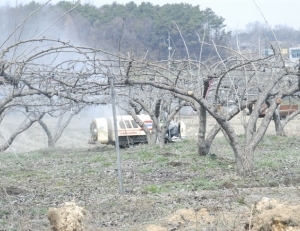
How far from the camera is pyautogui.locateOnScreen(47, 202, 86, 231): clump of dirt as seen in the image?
707 cm

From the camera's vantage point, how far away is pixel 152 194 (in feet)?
40.0

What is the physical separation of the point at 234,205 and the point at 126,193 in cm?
300

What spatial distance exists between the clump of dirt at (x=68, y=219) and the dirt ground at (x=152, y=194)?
0.01 m

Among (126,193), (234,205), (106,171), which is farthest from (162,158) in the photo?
(234,205)

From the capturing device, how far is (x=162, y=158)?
18234mm

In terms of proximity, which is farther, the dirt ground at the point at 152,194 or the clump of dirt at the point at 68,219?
the dirt ground at the point at 152,194

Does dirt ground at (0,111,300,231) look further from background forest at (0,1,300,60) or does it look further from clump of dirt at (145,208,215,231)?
background forest at (0,1,300,60)

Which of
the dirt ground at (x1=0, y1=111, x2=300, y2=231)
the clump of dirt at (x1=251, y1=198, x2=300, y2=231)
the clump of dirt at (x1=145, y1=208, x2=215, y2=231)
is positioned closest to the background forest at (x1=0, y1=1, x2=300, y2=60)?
the dirt ground at (x1=0, y1=111, x2=300, y2=231)

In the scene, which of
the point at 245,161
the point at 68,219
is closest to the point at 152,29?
the point at 245,161

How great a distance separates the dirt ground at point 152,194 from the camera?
7324mm

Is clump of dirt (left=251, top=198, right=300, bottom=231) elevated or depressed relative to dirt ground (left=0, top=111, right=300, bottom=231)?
elevated

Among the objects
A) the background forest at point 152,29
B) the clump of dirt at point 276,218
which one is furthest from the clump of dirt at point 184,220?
the background forest at point 152,29

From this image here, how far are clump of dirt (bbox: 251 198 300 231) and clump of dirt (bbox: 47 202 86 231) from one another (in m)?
1.88

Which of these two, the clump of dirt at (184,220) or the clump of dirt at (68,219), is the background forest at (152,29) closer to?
the clump of dirt at (184,220)
